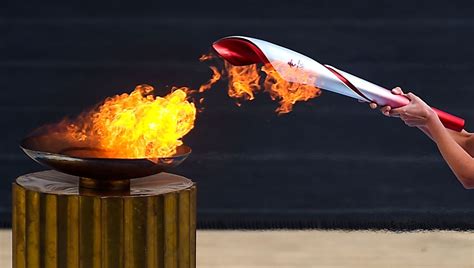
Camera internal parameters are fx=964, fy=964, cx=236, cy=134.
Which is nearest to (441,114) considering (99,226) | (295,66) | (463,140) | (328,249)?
(463,140)

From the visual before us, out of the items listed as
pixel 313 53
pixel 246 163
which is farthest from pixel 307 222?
pixel 313 53

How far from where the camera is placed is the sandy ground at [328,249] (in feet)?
13.3

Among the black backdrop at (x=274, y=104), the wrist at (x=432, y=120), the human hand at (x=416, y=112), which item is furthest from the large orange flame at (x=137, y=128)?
the black backdrop at (x=274, y=104)

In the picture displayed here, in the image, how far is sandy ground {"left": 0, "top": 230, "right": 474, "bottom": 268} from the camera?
4.04m

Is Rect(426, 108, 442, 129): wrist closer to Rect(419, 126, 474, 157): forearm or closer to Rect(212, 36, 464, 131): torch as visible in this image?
Rect(212, 36, 464, 131): torch

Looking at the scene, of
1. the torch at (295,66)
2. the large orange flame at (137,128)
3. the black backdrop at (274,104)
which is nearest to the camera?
the torch at (295,66)

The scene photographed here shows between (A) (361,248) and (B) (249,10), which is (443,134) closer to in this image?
(A) (361,248)

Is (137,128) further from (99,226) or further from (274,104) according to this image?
(274,104)

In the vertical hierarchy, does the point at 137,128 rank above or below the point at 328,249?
above

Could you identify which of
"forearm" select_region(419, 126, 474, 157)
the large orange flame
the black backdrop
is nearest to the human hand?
"forearm" select_region(419, 126, 474, 157)

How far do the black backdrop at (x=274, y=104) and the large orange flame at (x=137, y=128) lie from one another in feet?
5.23

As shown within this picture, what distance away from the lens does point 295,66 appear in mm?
2654

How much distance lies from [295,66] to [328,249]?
1780 mm

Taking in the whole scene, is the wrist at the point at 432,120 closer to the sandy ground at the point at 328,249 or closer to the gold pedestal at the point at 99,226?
the gold pedestal at the point at 99,226
